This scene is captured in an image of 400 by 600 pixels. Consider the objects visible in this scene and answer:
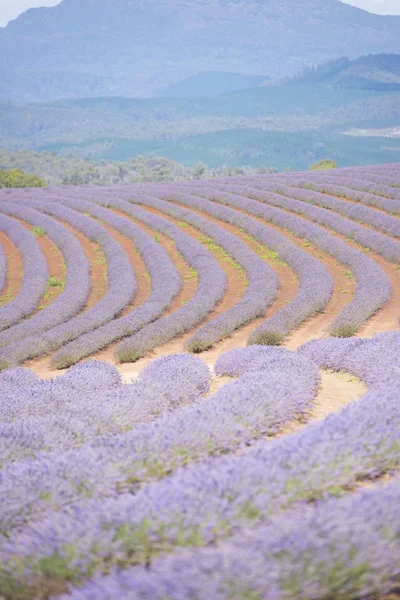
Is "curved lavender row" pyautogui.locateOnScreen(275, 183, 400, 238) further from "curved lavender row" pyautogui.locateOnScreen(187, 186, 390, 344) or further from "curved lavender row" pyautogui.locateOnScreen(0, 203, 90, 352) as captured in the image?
"curved lavender row" pyautogui.locateOnScreen(0, 203, 90, 352)

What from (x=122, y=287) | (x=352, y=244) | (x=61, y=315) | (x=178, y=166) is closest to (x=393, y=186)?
(x=352, y=244)

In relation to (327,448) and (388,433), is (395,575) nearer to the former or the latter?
(327,448)

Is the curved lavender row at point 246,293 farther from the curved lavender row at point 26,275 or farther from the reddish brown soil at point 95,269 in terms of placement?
the curved lavender row at point 26,275

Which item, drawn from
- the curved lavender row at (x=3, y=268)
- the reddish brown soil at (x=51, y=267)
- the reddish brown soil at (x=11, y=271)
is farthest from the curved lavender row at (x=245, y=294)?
the curved lavender row at (x=3, y=268)

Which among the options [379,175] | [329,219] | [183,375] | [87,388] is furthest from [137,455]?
[379,175]

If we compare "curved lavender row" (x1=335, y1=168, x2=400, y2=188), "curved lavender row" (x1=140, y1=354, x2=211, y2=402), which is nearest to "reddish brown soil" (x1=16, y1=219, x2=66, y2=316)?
"curved lavender row" (x1=140, y1=354, x2=211, y2=402)
